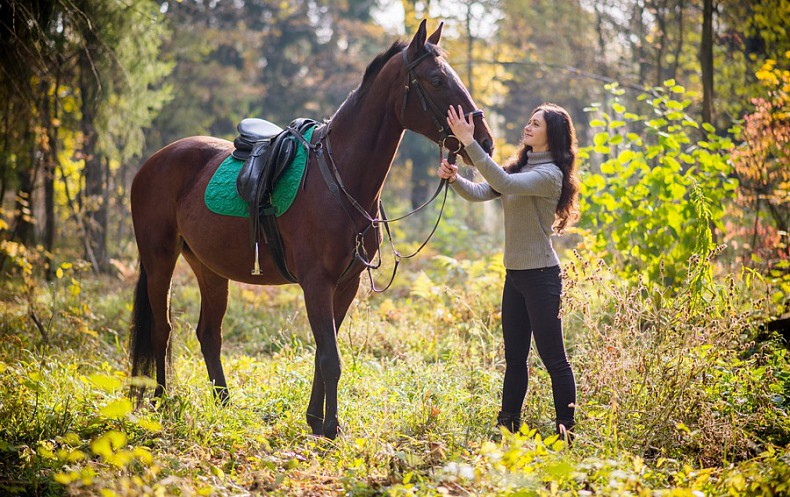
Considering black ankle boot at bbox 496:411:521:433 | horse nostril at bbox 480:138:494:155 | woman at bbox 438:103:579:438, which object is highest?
horse nostril at bbox 480:138:494:155

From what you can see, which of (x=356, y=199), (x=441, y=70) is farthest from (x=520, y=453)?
(x=441, y=70)

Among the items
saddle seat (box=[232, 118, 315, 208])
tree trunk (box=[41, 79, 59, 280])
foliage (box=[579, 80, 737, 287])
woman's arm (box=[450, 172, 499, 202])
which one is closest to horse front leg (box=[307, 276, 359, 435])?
saddle seat (box=[232, 118, 315, 208])

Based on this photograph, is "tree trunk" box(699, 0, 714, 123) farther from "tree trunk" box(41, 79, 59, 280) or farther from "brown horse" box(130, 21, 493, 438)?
"tree trunk" box(41, 79, 59, 280)

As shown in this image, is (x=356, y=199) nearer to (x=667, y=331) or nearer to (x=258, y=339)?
(x=667, y=331)

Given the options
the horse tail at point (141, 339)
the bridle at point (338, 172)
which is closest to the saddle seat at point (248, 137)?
the bridle at point (338, 172)

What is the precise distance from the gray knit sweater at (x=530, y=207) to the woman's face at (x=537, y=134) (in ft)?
0.16

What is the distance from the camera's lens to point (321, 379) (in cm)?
406

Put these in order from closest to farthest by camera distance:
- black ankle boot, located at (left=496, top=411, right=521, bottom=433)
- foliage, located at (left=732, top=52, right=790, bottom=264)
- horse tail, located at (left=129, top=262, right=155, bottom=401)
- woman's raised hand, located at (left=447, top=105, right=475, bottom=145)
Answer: woman's raised hand, located at (left=447, top=105, right=475, bottom=145), black ankle boot, located at (left=496, top=411, right=521, bottom=433), horse tail, located at (left=129, top=262, right=155, bottom=401), foliage, located at (left=732, top=52, right=790, bottom=264)

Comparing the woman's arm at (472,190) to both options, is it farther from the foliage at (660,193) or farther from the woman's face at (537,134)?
the foliage at (660,193)

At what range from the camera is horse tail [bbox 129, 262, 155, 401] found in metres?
4.69

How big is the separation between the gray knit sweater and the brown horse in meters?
0.27

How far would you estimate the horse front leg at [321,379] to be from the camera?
4016 mm

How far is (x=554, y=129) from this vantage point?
376 centimetres

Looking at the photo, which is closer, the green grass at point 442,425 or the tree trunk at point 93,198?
the green grass at point 442,425
